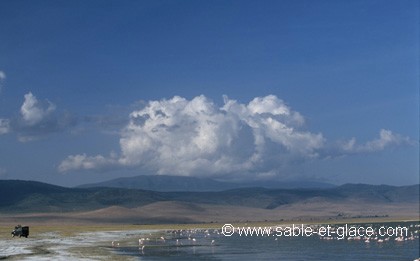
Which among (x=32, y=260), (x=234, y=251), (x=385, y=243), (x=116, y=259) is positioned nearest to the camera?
(x=32, y=260)

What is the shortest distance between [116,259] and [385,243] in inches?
1373

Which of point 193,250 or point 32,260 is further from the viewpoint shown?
point 193,250

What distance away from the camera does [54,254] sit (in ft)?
185

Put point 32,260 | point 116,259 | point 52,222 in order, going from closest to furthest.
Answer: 1. point 32,260
2. point 116,259
3. point 52,222

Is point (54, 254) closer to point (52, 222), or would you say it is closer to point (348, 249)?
point (348, 249)

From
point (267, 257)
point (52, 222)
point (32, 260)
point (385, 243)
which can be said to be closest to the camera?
point (32, 260)

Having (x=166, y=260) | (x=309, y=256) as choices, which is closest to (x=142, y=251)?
(x=166, y=260)

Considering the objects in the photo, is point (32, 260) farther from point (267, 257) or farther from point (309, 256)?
point (309, 256)

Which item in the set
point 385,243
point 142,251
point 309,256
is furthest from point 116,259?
point 385,243

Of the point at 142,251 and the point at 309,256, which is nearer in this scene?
the point at 309,256

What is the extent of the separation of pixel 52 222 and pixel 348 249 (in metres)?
145

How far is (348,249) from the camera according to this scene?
6638cm

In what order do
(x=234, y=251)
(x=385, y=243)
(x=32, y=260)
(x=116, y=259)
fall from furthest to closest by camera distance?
(x=385, y=243), (x=234, y=251), (x=116, y=259), (x=32, y=260)

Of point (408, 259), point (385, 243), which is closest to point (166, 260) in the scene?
point (408, 259)
